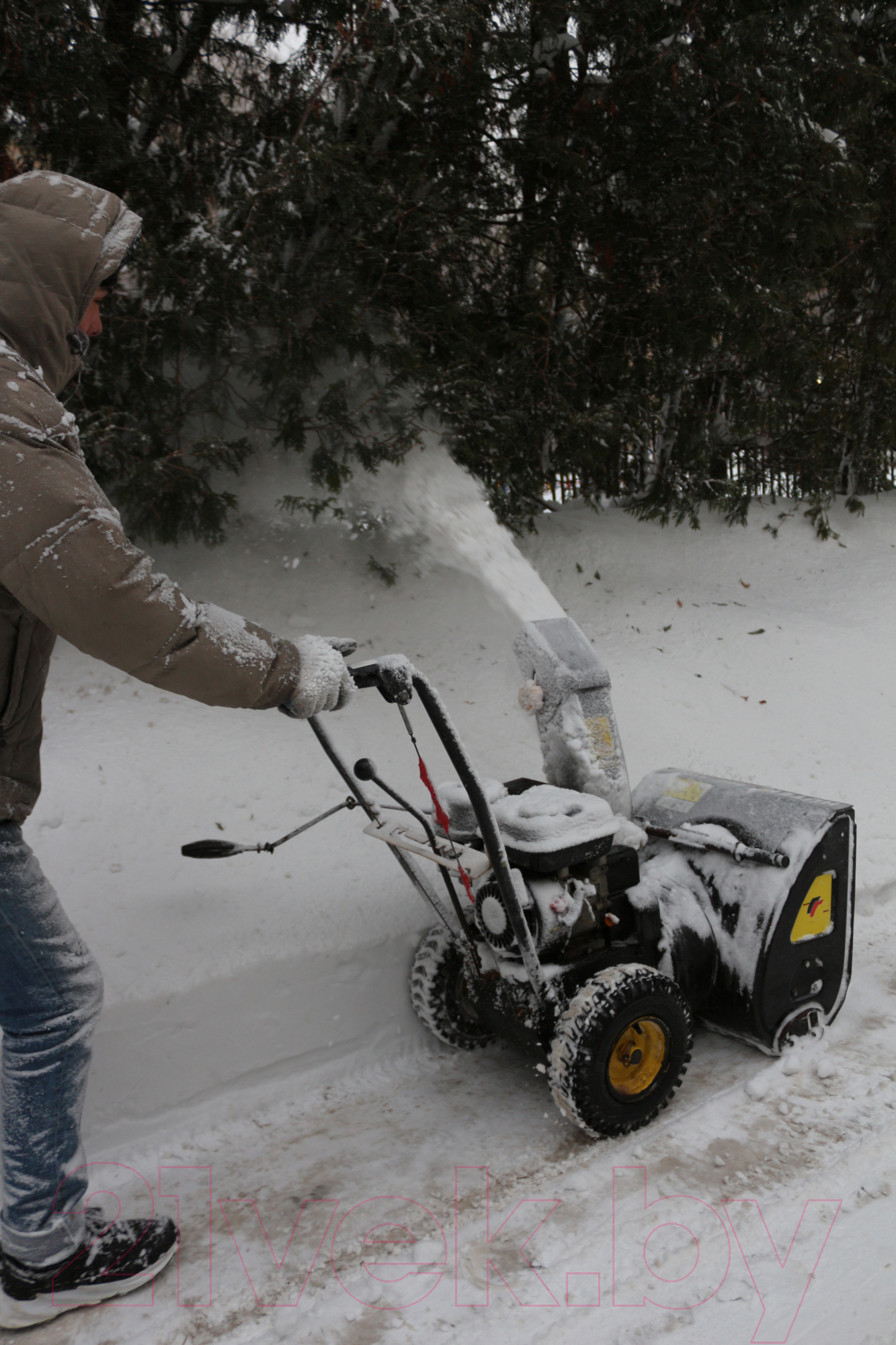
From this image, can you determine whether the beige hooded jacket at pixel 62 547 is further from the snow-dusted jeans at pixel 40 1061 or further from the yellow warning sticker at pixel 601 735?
the yellow warning sticker at pixel 601 735

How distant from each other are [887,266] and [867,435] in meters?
1.37

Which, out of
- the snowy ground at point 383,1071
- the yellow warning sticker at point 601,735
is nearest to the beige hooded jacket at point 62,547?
the snowy ground at point 383,1071

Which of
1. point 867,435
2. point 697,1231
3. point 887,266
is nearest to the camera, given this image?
point 697,1231

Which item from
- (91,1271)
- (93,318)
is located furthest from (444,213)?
(91,1271)

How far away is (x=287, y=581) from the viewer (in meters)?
5.19

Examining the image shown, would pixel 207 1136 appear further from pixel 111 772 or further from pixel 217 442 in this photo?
pixel 217 442

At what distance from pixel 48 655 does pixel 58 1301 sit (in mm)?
1387

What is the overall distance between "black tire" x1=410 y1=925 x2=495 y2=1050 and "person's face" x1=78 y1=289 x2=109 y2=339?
1926mm

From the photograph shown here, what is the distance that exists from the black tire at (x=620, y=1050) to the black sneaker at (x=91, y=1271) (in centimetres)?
103

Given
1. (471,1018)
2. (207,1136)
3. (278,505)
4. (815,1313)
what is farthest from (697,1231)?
(278,505)

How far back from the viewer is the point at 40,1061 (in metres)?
1.92

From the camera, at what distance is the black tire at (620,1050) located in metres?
2.33

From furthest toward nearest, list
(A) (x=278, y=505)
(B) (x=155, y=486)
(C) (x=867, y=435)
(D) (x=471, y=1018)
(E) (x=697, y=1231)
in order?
(C) (x=867, y=435) → (A) (x=278, y=505) → (B) (x=155, y=486) → (D) (x=471, y=1018) → (E) (x=697, y=1231)

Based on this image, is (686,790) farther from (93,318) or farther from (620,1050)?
(93,318)
